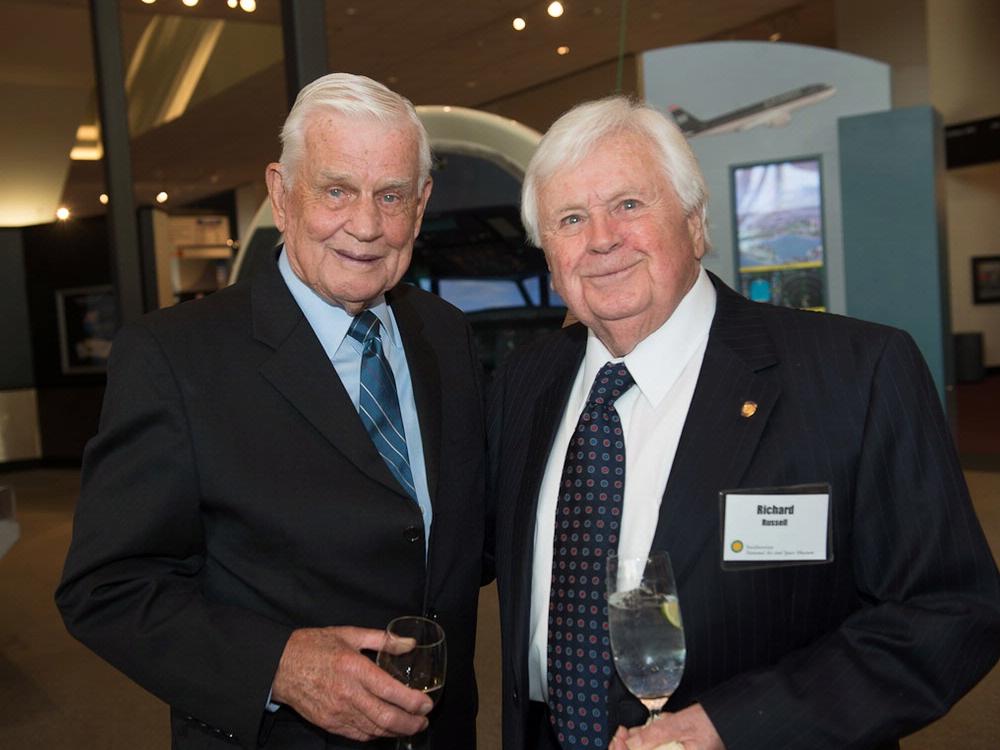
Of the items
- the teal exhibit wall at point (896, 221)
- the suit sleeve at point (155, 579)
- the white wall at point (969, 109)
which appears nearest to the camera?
the suit sleeve at point (155, 579)

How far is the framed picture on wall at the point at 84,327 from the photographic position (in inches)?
491

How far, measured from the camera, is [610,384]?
175 centimetres

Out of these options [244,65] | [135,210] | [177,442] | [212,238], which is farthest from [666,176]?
[212,238]

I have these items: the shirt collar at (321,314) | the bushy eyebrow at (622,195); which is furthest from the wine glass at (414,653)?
the bushy eyebrow at (622,195)

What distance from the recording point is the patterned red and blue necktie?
5.36 ft

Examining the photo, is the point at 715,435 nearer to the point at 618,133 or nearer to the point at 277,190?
the point at 618,133

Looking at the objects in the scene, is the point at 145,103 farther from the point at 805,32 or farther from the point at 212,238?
the point at 212,238

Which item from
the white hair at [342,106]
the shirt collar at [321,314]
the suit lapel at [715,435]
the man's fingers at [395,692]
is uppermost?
the white hair at [342,106]

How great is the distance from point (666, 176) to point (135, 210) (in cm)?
332

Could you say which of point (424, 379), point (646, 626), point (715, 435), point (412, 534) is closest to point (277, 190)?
point (424, 379)

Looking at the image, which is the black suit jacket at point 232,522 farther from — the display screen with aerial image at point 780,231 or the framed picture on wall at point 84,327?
the framed picture on wall at point 84,327

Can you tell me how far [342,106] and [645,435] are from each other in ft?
2.49

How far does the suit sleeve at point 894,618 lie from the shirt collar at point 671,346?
306mm

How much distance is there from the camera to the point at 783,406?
64.6 inches
